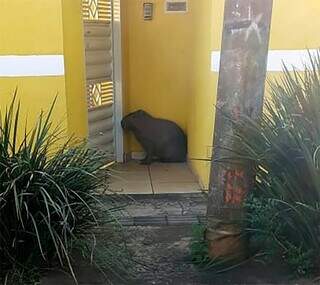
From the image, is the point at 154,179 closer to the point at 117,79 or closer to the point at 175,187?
the point at 175,187

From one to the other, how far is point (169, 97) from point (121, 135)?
810mm

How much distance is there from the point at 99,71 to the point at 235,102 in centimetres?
345

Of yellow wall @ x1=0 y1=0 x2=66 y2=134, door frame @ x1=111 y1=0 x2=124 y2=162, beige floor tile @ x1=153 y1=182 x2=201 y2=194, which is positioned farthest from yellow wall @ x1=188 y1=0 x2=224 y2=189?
yellow wall @ x1=0 y1=0 x2=66 y2=134

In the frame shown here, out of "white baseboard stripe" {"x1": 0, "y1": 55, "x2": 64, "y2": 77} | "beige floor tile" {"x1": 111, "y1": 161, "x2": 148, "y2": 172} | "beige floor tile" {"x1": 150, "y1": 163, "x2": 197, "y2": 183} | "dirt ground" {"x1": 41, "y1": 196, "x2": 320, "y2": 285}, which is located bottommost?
"beige floor tile" {"x1": 111, "y1": 161, "x2": 148, "y2": 172}

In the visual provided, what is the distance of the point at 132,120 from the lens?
7.38 meters

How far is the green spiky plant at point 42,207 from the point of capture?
3.57 meters

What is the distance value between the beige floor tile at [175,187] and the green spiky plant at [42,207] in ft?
7.31

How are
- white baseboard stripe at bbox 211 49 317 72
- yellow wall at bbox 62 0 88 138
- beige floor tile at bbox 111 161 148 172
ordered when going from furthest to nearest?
1. beige floor tile at bbox 111 161 148 172
2. yellow wall at bbox 62 0 88 138
3. white baseboard stripe at bbox 211 49 317 72

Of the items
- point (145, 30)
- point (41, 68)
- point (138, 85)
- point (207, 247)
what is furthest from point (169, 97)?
point (207, 247)

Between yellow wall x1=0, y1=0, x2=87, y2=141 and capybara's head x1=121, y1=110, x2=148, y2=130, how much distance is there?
1675 mm

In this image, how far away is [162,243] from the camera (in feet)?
15.1

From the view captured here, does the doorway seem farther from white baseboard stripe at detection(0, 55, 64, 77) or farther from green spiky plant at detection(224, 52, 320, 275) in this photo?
green spiky plant at detection(224, 52, 320, 275)

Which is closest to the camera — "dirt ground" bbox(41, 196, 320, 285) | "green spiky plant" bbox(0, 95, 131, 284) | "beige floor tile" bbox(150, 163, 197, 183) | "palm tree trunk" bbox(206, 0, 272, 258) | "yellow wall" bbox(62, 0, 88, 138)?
"green spiky plant" bbox(0, 95, 131, 284)

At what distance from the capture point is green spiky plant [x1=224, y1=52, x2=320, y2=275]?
3.67m
